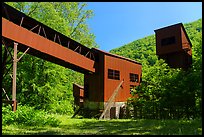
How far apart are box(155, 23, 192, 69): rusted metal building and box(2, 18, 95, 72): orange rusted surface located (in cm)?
891

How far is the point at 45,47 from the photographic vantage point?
66.5 feet

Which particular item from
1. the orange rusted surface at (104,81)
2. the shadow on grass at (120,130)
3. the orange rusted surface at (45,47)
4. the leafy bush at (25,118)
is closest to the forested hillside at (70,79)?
the shadow on grass at (120,130)

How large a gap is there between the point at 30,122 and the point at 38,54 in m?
7.60

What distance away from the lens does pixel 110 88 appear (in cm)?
2725

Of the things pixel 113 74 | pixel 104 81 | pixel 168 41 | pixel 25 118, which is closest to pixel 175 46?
pixel 168 41

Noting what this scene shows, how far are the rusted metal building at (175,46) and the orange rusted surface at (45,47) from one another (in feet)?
29.2

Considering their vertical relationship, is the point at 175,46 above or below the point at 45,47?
above

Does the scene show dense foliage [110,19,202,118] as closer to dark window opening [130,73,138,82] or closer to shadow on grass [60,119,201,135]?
shadow on grass [60,119,201,135]

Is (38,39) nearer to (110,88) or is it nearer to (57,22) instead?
(110,88)

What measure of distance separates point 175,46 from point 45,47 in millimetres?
15008

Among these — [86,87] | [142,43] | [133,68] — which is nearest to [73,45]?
[86,87]

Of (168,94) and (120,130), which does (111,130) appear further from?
(168,94)

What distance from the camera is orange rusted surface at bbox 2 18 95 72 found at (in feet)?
57.2

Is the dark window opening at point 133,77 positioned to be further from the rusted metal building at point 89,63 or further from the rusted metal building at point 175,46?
the rusted metal building at point 175,46
